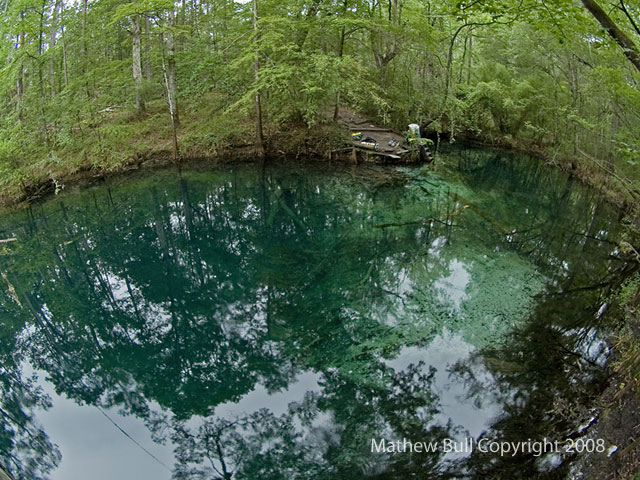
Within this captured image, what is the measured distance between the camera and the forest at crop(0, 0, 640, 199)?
15484mm

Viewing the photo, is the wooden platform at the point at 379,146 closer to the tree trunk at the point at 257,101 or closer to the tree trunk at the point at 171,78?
the tree trunk at the point at 257,101

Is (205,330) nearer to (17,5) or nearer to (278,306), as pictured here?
(278,306)

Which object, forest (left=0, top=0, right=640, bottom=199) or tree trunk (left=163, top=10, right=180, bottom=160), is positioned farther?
tree trunk (left=163, top=10, right=180, bottom=160)

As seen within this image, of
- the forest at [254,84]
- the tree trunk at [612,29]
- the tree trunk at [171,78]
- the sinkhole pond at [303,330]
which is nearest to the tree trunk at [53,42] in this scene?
the forest at [254,84]

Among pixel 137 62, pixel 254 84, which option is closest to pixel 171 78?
pixel 137 62

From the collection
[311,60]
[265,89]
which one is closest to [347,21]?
[311,60]

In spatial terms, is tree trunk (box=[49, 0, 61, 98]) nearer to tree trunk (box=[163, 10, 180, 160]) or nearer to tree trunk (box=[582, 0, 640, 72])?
tree trunk (box=[163, 10, 180, 160])

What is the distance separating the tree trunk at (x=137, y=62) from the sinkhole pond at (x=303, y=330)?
746cm

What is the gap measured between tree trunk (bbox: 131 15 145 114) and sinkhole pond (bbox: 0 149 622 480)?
746 cm

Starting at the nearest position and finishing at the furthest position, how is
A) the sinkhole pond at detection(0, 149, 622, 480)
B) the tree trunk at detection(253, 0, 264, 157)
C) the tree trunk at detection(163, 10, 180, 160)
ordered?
the sinkhole pond at detection(0, 149, 622, 480) → the tree trunk at detection(253, 0, 264, 157) → the tree trunk at detection(163, 10, 180, 160)

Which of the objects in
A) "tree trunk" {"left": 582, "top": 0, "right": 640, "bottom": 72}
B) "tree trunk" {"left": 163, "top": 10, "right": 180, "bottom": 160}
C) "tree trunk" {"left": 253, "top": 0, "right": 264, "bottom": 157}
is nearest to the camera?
"tree trunk" {"left": 582, "top": 0, "right": 640, "bottom": 72}

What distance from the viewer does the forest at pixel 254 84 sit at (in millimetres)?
15484

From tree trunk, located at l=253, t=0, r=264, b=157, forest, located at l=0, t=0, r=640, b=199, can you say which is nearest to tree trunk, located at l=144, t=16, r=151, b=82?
forest, located at l=0, t=0, r=640, b=199

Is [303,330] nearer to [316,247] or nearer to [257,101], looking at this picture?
[316,247]
